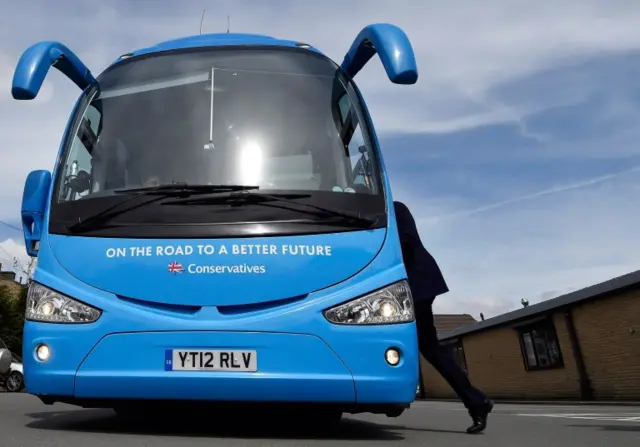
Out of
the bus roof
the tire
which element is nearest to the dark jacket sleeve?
the bus roof

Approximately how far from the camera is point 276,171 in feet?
12.2

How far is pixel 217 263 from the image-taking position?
10.7ft

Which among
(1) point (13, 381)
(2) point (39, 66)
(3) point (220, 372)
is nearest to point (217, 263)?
(3) point (220, 372)

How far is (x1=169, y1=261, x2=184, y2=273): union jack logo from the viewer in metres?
3.25

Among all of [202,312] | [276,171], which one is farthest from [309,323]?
[276,171]

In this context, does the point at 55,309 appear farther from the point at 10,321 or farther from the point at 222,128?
the point at 10,321

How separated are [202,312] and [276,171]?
1.04 meters

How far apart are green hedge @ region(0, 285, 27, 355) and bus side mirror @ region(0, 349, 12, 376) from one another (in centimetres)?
1770

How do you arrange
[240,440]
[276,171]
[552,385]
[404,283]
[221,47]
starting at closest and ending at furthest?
[240,440] < [404,283] < [276,171] < [221,47] < [552,385]

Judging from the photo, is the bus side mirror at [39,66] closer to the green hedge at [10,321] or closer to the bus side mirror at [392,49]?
the bus side mirror at [392,49]

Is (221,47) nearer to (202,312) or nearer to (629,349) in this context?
(202,312)

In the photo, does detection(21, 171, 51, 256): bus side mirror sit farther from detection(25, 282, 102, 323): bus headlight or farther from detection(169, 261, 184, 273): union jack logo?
detection(169, 261, 184, 273): union jack logo

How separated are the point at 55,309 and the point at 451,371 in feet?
9.50

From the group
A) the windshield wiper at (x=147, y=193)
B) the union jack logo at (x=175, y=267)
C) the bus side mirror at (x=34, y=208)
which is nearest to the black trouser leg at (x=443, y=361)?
the windshield wiper at (x=147, y=193)
